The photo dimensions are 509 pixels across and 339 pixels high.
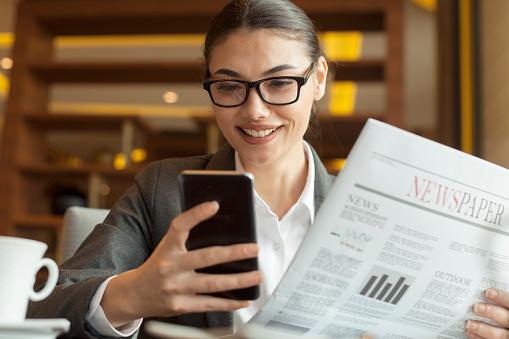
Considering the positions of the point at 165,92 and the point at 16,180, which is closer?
the point at 16,180

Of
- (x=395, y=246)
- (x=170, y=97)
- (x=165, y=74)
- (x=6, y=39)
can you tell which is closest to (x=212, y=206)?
(x=395, y=246)

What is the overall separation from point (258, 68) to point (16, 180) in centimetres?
288

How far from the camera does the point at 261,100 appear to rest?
108 centimetres

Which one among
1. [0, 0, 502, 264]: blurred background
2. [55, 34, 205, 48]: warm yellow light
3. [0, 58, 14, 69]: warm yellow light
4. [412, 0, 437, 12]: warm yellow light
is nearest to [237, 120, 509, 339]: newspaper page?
[0, 0, 502, 264]: blurred background

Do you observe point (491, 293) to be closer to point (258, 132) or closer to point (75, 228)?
point (258, 132)

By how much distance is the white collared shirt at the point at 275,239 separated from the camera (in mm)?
1091

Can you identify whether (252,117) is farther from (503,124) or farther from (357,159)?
(503,124)

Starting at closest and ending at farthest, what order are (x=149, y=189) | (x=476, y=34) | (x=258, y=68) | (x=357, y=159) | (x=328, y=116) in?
(x=357, y=159)
(x=258, y=68)
(x=149, y=189)
(x=476, y=34)
(x=328, y=116)

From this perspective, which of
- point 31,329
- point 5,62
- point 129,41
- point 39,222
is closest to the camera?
point 31,329

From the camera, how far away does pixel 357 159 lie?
71 cm

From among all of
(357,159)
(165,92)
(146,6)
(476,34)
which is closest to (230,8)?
(357,159)

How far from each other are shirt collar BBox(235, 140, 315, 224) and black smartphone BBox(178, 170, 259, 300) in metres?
0.45

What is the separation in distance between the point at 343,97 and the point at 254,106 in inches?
193

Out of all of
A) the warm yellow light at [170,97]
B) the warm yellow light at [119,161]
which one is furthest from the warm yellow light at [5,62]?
the warm yellow light at [119,161]
